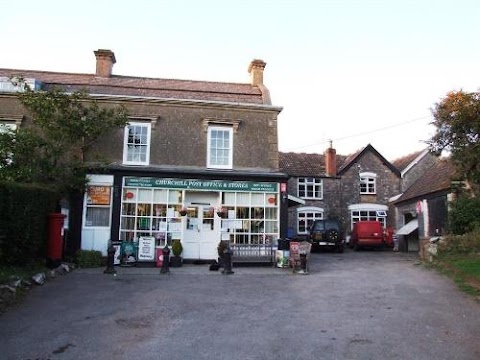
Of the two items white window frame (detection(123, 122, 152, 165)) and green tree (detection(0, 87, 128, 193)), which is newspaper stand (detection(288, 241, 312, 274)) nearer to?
white window frame (detection(123, 122, 152, 165))

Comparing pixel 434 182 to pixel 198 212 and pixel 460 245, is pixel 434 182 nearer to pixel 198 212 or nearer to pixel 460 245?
pixel 460 245

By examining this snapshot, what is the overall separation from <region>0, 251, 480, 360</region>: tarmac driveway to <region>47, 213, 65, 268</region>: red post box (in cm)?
97

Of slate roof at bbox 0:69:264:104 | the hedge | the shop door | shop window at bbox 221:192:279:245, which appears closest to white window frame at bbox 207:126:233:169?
shop window at bbox 221:192:279:245

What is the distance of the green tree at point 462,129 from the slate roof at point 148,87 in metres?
7.26

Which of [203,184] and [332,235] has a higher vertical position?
[203,184]

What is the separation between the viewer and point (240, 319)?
833 centimetres

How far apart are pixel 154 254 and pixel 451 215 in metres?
12.8

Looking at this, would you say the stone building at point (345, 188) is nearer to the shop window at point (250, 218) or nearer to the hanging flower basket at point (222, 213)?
the shop window at point (250, 218)

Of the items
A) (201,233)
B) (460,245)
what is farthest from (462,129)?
(201,233)

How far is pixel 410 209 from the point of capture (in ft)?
91.0

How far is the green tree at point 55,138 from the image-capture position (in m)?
13.8

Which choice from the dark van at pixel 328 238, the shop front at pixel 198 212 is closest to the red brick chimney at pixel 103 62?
the shop front at pixel 198 212

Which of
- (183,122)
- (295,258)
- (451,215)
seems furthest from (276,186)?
(451,215)

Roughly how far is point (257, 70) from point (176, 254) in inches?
392
